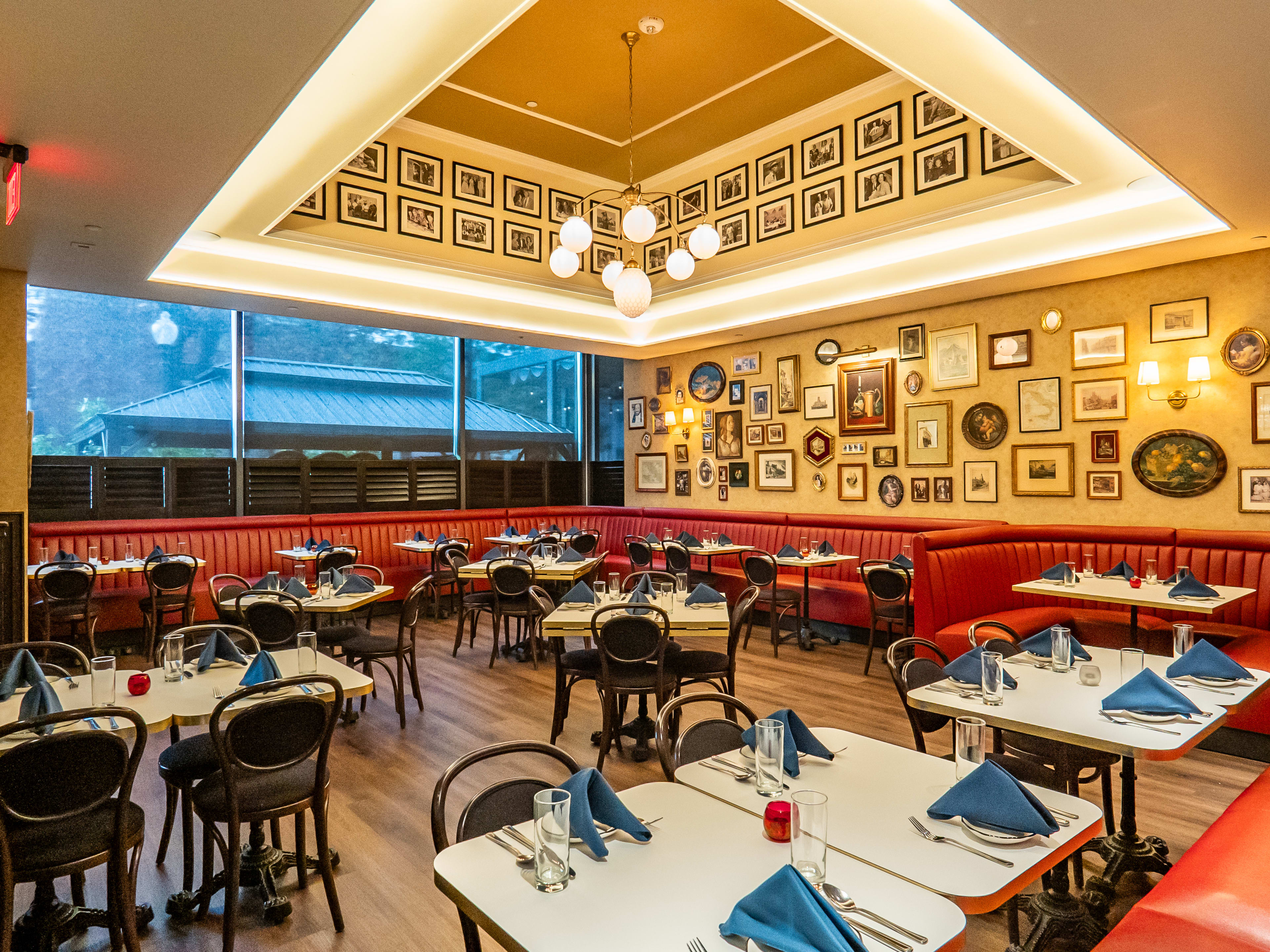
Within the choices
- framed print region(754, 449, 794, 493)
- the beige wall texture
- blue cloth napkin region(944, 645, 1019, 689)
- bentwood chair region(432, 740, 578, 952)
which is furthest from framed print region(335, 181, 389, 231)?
blue cloth napkin region(944, 645, 1019, 689)

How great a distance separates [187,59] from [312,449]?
6.88m

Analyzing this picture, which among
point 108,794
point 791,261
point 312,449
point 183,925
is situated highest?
point 791,261

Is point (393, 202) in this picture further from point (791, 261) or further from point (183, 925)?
point (183, 925)

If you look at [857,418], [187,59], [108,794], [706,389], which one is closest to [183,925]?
[108,794]

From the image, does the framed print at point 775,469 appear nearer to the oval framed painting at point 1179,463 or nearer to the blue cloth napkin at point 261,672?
the oval framed painting at point 1179,463

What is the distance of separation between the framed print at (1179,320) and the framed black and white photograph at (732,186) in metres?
4.29

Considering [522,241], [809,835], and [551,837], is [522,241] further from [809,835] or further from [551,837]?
[809,835]

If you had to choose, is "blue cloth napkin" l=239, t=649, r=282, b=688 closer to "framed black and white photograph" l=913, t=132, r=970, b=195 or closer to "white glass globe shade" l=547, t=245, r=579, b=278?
"white glass globe shade" l=547, t=245, r=579, b=278

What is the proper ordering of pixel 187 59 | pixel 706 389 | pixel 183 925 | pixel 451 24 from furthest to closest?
1. pixel 706 389
2. pixel 451 24
3. pixel 187 59
4. pixel 183 925

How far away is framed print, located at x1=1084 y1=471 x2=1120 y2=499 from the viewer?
6523mm

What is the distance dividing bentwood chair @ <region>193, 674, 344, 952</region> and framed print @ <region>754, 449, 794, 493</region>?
7033 millimetres

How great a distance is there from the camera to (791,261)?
817 centimetres

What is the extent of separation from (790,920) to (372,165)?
807cm

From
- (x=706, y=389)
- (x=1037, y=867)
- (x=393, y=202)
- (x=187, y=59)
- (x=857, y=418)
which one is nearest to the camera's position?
(x=1037, y=867)
